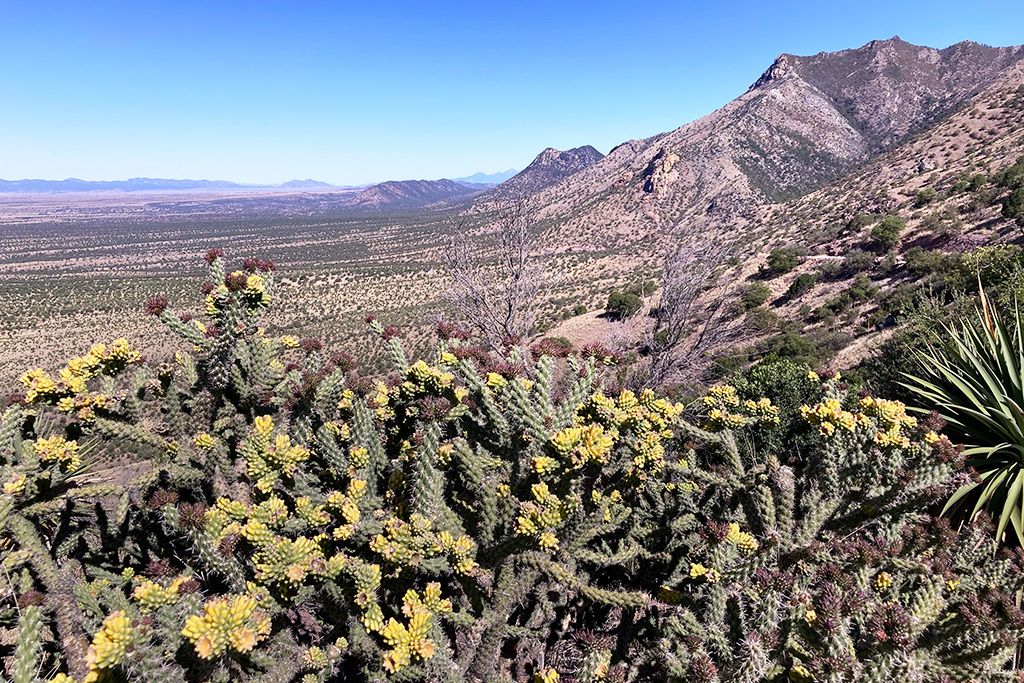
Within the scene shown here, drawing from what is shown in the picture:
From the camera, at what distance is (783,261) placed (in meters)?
23.5

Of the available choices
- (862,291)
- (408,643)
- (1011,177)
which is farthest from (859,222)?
(408,643)

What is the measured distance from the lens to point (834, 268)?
21.1 meters

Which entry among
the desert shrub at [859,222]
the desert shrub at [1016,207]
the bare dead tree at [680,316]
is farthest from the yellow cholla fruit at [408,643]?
the desert shrub at [859,222]

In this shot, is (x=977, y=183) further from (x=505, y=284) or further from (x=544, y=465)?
(x=544, y=465)

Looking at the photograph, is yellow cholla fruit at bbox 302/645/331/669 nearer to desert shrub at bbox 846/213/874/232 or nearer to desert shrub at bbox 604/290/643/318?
desert shrub at bbox 604/290/643/318

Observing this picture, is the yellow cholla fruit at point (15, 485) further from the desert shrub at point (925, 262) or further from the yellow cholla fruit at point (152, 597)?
the desert shrub at point (925, 262)

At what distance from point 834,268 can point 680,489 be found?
847 inches

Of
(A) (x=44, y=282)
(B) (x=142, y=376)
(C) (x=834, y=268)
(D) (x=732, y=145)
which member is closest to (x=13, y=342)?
(A) (x=44, y=282)

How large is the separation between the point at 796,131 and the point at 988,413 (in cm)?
7414

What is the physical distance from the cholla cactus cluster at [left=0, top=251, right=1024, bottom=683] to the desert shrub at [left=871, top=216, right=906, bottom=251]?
22162mm

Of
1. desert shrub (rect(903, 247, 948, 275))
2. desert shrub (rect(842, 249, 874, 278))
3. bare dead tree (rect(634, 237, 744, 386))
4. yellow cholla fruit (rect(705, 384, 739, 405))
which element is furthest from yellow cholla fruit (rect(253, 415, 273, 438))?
desert shrub (rect(842, 249, 874, 278))

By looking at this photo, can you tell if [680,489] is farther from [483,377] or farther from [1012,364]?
[1012,364]

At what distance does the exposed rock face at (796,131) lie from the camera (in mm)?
56656

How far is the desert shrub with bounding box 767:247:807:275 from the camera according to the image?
77.0 feet
